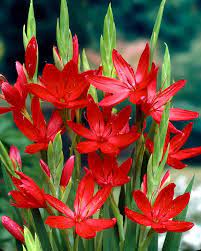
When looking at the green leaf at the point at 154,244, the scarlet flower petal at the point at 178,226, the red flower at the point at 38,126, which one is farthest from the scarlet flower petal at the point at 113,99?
the green leaf at the point at 154,244

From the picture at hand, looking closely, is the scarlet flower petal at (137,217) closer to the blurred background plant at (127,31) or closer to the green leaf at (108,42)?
the green leaf at (108,42)

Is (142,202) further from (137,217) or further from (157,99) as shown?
(157,99)

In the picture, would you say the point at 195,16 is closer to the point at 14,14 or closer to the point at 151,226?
the point at 14,14

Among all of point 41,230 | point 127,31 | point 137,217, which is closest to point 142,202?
point 137,217

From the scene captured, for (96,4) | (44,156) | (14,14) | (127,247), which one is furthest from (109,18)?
(96,4)

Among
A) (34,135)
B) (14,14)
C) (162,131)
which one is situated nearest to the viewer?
(162,131)

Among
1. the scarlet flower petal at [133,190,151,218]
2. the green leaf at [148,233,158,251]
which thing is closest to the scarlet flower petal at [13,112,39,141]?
the scarlet flower petal at [133,190,151,218]
